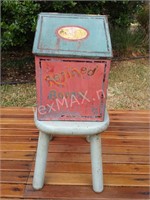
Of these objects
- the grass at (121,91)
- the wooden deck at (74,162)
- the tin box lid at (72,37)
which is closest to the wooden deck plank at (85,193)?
the wooden deck at (74,162)

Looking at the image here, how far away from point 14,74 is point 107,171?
2187 mm

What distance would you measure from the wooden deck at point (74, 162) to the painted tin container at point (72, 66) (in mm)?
385

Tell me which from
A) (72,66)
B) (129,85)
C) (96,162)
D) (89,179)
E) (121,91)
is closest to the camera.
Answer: (72,66)

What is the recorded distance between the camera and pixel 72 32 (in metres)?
1.35

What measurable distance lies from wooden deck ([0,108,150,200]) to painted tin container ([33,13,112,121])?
385mm

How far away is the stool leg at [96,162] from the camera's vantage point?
144 cm

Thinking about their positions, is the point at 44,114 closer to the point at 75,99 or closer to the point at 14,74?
the point at 75,99

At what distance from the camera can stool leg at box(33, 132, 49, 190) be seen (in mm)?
1453

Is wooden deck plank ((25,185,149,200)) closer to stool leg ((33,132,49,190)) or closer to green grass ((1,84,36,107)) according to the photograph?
stool leg ((33,132,49,190))

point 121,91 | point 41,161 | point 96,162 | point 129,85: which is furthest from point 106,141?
point 129,85

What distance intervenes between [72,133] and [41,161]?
24 centimetres

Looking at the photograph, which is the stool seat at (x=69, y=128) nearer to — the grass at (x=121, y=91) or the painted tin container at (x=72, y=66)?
the painted tin container at (x=72, y=66)

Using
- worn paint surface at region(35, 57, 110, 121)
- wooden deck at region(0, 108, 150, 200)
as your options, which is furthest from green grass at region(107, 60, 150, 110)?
worn paint surface at region(35, 57, 110, 121)

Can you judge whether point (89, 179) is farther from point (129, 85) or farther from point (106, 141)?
point (129, 85)
